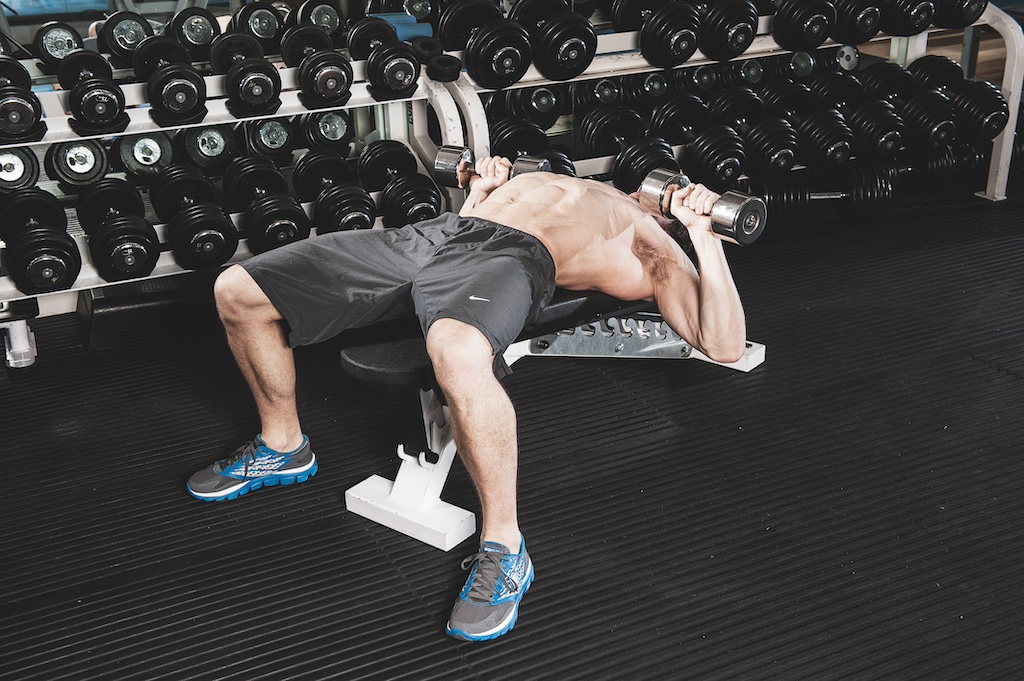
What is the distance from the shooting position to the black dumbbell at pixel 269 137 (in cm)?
355

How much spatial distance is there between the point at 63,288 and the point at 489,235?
4.95ft

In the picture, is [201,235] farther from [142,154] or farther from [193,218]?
[142,154]

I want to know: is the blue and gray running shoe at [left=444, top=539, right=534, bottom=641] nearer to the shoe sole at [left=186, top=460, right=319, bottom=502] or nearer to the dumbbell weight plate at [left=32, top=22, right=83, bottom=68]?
the shoe sole at [left=186, top=460, right=319, bottom=502]

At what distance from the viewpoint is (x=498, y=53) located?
3.32m

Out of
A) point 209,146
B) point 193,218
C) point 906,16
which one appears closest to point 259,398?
point 193,218

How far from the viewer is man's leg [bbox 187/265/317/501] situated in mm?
2189

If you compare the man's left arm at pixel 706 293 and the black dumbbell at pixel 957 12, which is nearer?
the man's left arm at pixel 706 293

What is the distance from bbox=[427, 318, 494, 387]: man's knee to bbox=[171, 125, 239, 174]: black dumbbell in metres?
2.06

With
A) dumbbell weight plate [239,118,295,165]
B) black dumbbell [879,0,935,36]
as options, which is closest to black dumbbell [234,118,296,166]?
dumbbell weight plate [239,118,295,165]

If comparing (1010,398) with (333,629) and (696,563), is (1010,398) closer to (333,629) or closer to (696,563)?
(696,563)

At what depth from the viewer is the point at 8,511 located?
7.67 ft

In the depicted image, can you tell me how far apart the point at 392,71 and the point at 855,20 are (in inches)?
74.4

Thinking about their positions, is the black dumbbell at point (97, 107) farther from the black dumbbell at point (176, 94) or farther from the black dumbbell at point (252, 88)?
the black dumbbell at point (252, 88)

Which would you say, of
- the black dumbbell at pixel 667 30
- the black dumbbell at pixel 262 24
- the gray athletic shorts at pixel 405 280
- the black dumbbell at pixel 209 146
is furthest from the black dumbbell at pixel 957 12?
the black dumbbell at pixel 209 146
